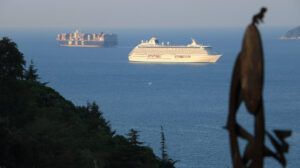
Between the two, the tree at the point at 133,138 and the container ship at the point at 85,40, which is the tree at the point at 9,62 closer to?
the tree at the point at 133,138

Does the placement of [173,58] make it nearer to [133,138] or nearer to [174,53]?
[174,53]

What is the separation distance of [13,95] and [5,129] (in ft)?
9.80

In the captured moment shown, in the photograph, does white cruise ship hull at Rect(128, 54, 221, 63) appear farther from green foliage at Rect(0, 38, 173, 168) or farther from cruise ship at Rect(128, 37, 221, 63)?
green foliage at Rect(0, 38, 173, 168)

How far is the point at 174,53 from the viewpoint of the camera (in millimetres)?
83688

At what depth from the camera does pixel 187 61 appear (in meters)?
83.0

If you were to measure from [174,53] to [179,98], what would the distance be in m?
33.0

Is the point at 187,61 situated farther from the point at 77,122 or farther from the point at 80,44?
the point at 77,122

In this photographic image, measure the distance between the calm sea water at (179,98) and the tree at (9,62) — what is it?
15.0 metres

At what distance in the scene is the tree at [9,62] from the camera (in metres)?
12.4

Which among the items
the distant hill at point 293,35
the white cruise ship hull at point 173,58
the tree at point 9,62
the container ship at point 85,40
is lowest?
the tree at point 9,62

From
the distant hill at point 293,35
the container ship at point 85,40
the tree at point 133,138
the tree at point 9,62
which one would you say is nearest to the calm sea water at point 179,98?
the tree at point 133,138

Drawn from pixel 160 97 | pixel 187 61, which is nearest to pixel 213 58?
pixel 187 61

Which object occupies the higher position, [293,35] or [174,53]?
[293,35]

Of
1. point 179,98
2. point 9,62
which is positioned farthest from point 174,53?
point 9,62
